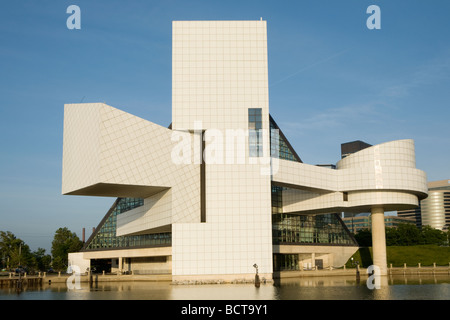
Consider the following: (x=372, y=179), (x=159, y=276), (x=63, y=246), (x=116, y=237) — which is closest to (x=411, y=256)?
(x=372, y=179)

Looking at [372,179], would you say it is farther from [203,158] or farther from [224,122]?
[203,158]

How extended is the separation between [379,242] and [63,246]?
67968 millimetres

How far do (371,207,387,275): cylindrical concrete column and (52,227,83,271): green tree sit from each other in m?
60.4

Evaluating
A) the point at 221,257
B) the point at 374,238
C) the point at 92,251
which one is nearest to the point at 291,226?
the point at 374,238

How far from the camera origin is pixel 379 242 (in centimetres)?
7150

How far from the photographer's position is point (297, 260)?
3297 inches

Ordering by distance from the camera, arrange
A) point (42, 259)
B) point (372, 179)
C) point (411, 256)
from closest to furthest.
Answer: point (372, 179) → point (411, 256) → point (42, 259)

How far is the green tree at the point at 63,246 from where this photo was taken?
98569 mm

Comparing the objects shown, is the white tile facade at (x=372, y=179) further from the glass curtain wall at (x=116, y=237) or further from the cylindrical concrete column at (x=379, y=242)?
the glass curtain wall at (x=116, y=237)

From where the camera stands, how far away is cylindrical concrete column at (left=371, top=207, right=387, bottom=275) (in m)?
71.0

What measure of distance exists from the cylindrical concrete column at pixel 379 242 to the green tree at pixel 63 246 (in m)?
60.4

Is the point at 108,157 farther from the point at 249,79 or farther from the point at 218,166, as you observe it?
the point at 249,79

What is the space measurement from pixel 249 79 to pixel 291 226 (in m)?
32.0
